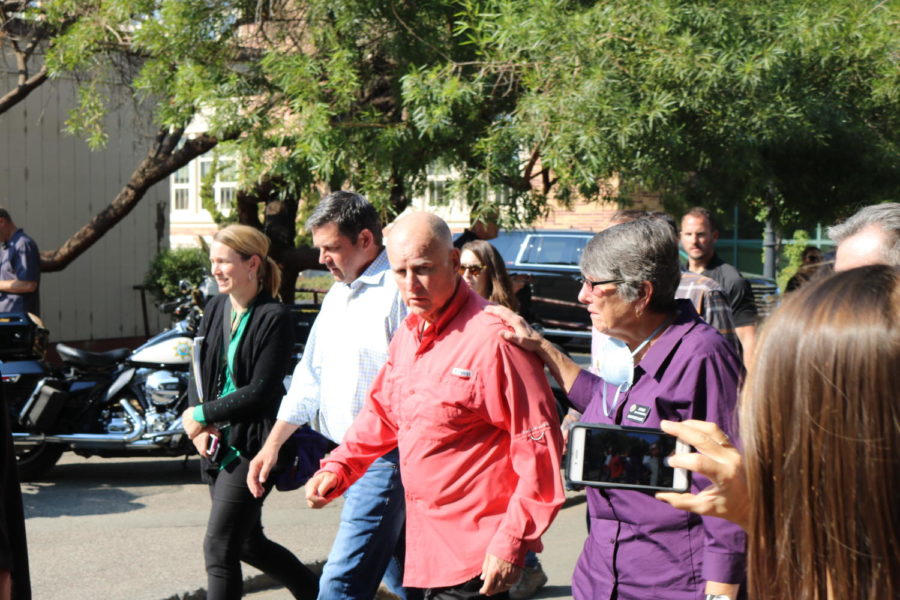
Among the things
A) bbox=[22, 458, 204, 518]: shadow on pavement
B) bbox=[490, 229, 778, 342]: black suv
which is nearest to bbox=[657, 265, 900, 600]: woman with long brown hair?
bbox=[22, 458, 204, 518]: shadow on pavement

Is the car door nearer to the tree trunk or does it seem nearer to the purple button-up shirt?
the tree trunk

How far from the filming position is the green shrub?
14.6 meters

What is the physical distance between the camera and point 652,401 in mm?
2801

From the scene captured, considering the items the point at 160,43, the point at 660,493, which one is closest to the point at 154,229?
the point at 160,43

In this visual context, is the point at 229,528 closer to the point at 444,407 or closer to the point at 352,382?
the point at 352,382

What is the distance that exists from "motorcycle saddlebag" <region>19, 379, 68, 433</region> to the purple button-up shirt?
602 cm

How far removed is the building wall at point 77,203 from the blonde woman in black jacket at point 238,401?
28.9 feet

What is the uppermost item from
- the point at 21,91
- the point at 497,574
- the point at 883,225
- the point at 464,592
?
the point at 21,91

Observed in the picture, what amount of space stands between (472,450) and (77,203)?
1234 centimetres

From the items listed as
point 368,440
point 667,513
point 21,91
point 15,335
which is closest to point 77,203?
point 21,91

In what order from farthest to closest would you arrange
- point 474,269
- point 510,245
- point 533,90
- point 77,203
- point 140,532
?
point 510,245, point 77,203, point 533,90, point 140,532, point 474,269

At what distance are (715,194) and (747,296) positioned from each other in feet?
8.09

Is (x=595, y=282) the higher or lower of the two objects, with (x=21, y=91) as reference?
lower

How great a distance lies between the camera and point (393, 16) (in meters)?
8.38
